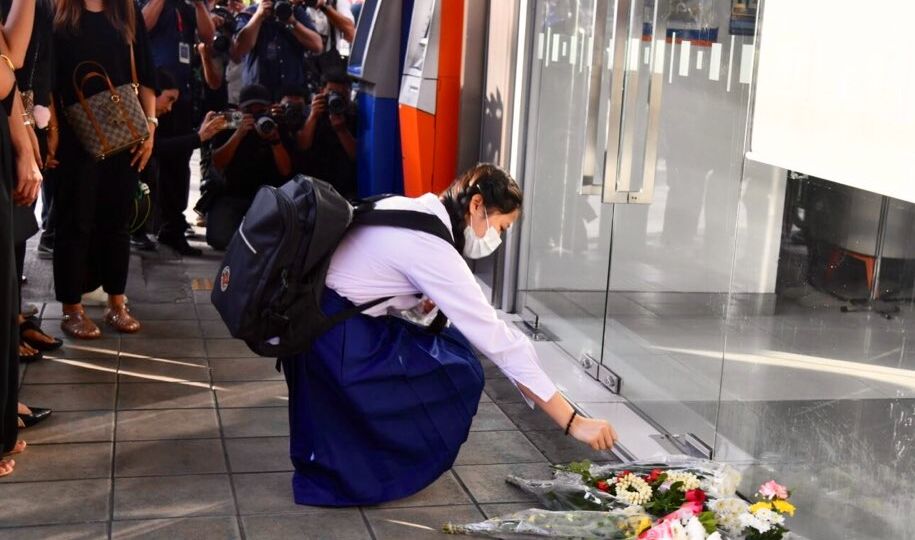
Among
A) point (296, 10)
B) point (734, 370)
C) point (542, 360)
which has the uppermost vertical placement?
point (296, 10)

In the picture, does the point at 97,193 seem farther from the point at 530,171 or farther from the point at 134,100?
the point at 530,171

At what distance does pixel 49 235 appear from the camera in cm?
666

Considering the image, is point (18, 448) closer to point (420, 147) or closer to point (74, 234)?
point (74, 234)

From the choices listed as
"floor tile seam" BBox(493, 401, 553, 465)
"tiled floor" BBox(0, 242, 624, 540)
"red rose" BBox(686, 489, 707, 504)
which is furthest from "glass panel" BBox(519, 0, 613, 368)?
"red rose" BBox(686, 489, 707, 504)

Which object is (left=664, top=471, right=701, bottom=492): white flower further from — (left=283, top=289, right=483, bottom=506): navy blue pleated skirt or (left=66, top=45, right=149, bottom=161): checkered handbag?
(left=66, top=45, right=149, bottom=161): checkered handbag

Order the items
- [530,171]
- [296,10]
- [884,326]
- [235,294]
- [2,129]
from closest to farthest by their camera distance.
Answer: [884,326] → [235,294] → [2,129] → [530,171] → [296,10]

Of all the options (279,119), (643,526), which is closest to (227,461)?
(643,526)

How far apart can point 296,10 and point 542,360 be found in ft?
10.6

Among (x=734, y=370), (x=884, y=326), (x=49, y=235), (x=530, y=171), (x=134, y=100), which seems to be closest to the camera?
(x=884, y=326)

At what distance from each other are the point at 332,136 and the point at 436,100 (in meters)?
1.32

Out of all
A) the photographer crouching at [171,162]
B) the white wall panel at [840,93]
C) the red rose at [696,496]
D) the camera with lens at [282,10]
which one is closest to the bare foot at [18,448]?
the red rose at [696,496]

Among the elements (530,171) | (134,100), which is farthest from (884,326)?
(134,100)

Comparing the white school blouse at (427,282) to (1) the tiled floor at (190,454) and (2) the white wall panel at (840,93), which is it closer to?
(1) the tiled floor at (190,454)

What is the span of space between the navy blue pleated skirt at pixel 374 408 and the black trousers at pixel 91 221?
1.88 meters
